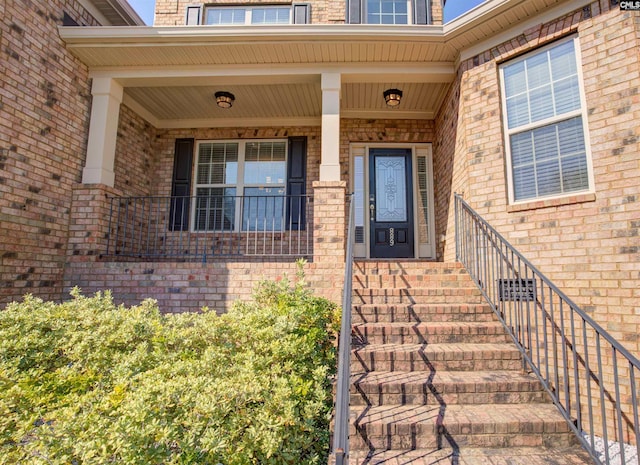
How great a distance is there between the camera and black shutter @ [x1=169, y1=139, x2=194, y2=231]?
6.28 m

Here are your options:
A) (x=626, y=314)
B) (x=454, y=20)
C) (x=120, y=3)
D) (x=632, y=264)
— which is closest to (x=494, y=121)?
(x=454, y=20)

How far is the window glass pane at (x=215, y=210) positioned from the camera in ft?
20.5

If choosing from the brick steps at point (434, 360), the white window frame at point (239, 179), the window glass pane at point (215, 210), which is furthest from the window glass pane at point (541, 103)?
the window glass pane at point (215, 210)

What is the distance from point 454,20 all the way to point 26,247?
573 cm

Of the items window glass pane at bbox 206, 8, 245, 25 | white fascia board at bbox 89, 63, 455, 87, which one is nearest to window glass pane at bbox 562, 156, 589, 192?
white fascia board at bbox 89, 63, 455, 87

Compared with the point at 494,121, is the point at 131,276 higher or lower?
lower

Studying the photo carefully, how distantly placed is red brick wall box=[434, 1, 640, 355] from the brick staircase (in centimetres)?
95

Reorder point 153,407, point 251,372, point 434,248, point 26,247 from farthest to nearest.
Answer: point 434,248 → point 26,247 → point 251,372 → point 153,407

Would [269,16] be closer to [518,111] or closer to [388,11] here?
[388,11]

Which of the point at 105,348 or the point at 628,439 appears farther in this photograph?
the point at 628,439

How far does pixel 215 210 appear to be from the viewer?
6.31 m

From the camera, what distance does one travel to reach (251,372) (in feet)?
6.32

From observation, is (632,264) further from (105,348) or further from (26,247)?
(26,247)

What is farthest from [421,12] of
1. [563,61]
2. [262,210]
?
[262,210]
